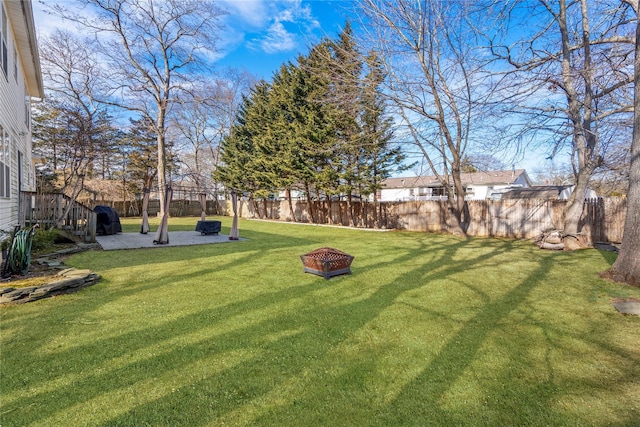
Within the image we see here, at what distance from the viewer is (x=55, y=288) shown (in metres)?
4.54

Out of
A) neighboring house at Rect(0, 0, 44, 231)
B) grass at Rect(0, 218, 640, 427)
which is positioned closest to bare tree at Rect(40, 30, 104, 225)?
neighboring house at Rect(0, 0, 44, 231)

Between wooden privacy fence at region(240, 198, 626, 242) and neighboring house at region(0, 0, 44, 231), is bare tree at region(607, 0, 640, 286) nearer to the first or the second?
wooden privacy fence at region(240, 198, 626, 242)

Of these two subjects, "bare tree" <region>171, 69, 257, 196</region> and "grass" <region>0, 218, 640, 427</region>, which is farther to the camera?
"bare tree" <region>171, 69, 257, 196</region>

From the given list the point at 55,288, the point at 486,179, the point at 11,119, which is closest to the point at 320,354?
the point at 55,288

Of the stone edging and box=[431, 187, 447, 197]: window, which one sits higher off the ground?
box=[431, 187, 447, 197]: window

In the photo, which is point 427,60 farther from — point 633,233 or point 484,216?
point 633,233

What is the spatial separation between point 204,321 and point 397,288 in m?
3.04

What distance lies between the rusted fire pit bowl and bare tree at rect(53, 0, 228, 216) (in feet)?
41.2

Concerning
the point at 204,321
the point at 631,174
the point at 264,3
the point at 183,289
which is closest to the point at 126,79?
the point at 264,3

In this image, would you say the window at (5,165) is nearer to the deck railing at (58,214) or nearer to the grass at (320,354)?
the deck railing at (58,214)

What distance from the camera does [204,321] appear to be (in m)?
3.72

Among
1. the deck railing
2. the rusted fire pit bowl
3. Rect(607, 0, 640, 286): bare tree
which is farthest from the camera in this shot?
the deck railing

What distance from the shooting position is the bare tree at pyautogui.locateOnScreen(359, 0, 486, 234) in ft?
38.7

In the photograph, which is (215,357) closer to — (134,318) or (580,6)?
(134,318)
